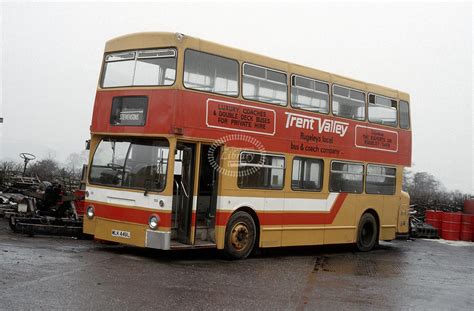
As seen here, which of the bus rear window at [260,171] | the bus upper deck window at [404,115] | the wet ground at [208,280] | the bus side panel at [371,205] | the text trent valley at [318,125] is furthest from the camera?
the bus upper deck window at [404,115]

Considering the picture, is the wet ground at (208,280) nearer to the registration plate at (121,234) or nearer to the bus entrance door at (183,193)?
the registration plate at (121,234)

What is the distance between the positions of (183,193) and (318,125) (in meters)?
4.39

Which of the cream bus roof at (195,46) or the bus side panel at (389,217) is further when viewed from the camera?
the bus side panel at (389,217)

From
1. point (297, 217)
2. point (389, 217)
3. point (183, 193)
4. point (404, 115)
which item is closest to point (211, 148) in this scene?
point (183, 193)

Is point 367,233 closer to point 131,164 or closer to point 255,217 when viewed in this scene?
point 255,217

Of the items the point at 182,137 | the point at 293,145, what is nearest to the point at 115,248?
the point at 182,137

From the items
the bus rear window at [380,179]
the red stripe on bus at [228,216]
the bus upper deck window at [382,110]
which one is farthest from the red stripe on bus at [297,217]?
the bus upper deck window at [382,110]

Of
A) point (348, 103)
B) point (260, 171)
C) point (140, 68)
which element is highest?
point (348, 103)

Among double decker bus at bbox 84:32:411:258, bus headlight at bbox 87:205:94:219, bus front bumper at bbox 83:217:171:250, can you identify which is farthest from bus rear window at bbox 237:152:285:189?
bus headlight at bbox 87:205:94:219

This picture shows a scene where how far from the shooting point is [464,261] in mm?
16484

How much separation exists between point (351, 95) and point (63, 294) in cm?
1034

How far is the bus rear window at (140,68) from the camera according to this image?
12.0 metres

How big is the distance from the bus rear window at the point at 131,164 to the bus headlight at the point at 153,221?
0.53 m

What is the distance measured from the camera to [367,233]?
685 inches
